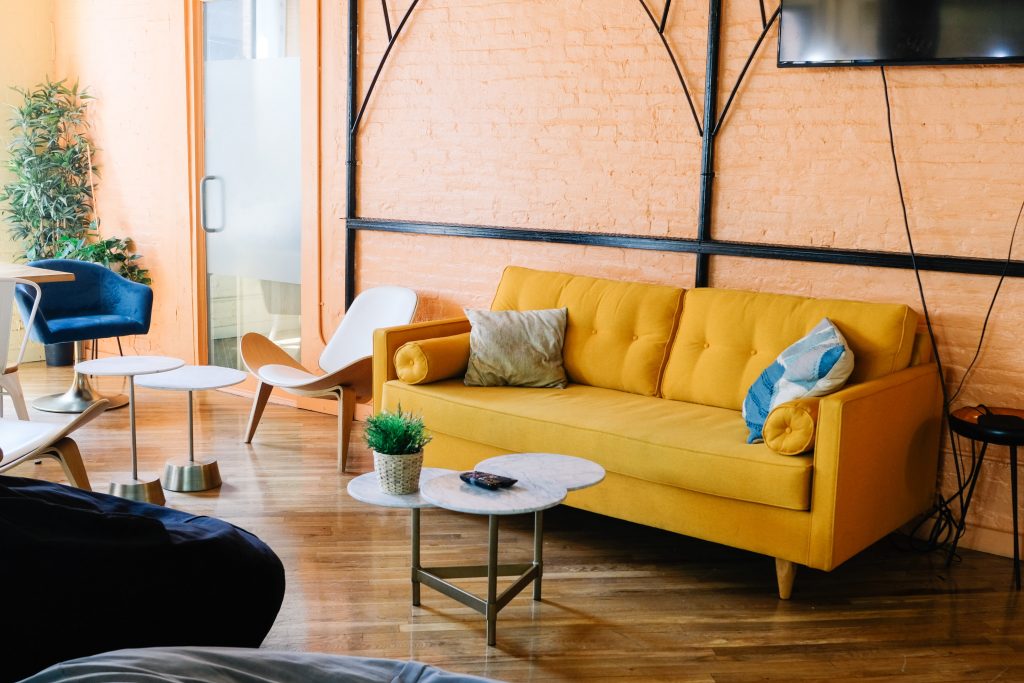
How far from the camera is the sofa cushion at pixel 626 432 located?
11.0ft

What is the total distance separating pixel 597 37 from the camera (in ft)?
15.1

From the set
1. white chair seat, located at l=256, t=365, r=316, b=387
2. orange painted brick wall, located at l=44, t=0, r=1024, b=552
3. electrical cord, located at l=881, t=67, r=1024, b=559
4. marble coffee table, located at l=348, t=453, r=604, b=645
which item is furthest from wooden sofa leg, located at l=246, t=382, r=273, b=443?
electrical cord, located at l=881, t=67, r=1024, b=559

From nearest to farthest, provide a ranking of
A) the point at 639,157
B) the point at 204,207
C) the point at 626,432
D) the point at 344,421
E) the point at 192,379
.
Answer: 1. the point at 626,432
2. the point at 192,379
3. the point at 639,157
4. the point at 344,421
5. the point at 204,207

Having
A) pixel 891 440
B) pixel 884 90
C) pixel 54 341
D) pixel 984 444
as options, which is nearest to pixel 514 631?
pixel 891 440

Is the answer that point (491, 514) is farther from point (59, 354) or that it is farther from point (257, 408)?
point (59, 354)

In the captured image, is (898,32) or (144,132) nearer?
(898,32)

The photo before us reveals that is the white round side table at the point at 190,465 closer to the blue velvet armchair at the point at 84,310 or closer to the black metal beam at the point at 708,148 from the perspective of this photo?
the blue velvet armchair at the point at 84,310

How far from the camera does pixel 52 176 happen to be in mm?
6797

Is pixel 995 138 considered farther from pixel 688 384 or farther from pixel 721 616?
pixel 721 616

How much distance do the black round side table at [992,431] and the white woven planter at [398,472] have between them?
1.87 meters

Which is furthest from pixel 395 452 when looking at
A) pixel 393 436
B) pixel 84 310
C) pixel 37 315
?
pixel 84 310

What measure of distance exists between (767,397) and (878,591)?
73 cm

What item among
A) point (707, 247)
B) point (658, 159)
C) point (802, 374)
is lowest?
point (802, 374)

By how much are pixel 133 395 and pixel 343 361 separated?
1.27 metres
